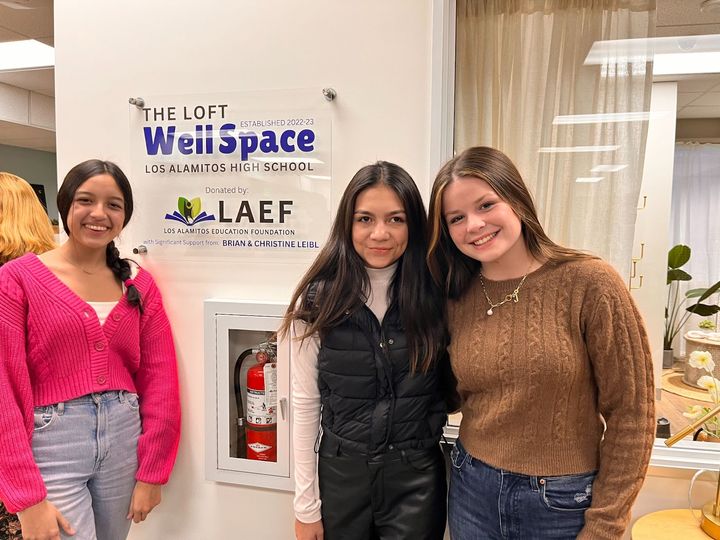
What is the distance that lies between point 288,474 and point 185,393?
→ 490 mm

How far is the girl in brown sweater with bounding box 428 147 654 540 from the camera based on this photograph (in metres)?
1.12

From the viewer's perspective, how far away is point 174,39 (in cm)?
184

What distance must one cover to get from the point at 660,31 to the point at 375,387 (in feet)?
5.22

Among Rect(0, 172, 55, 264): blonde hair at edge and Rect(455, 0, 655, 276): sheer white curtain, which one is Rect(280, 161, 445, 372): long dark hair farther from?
Rect(0, 172, 55, 264): blonde hair at edge

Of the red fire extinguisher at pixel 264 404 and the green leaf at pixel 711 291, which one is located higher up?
the green leaf at pixel 711 291

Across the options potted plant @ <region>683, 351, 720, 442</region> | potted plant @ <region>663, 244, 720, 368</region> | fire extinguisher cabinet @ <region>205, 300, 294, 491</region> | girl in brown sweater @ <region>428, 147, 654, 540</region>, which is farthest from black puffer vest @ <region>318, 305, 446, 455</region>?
potted plant @ <region>663, 244, 720, 368</region>

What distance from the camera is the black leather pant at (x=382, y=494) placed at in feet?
4.31

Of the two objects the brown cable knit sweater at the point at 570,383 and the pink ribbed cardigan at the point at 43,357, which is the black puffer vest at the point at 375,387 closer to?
the brown cable knit sweater at the point at 570,383

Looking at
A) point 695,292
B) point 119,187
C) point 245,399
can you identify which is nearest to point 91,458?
point 245,399

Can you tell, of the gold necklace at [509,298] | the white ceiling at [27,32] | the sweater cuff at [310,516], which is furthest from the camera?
the white ceiling at [27,32]

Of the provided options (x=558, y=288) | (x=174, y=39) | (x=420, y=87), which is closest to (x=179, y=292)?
(x=174, y=39)

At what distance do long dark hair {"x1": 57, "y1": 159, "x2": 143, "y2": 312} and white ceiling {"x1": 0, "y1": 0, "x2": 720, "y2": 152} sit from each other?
1.84 metres

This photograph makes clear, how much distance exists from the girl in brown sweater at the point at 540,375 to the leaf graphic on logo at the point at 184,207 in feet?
3.31

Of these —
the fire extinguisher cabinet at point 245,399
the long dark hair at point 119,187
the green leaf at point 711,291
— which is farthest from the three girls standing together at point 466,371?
the green leaf at point 711,291
